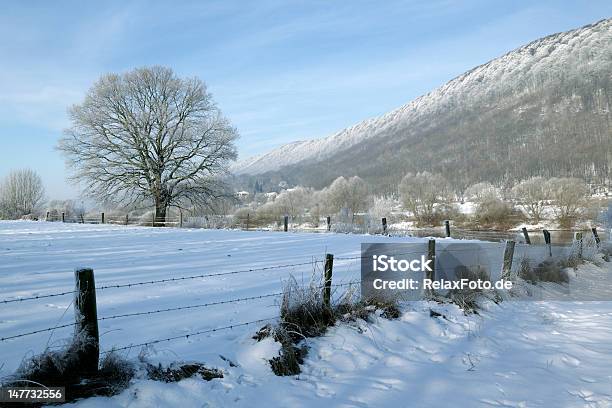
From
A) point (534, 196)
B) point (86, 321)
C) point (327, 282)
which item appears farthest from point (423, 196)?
point (86, 321)

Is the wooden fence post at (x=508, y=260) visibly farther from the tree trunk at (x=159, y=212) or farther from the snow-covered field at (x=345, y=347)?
the tree trunk at (x=159, y=212)

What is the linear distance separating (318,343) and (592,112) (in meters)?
222

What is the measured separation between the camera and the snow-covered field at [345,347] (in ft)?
13.2

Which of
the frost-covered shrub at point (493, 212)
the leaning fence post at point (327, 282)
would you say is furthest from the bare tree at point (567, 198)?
the leaning fence post at point (327, 282)

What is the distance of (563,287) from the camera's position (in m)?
10.5

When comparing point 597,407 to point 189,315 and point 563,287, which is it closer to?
point 189,315

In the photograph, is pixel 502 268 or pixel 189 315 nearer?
pixel 189 315

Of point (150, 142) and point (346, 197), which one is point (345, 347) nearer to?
point (150, 142)

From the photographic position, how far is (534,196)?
54.0 metres

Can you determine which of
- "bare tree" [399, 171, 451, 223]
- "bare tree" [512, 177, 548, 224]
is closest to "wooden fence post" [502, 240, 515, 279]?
"bare tree" [399, 171, 451, 223]

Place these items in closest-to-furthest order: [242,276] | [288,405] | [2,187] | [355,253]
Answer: [288,405] < [242,276] < [355,253] < [2,187]

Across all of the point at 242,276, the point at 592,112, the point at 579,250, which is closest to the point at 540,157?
the point at 592,112

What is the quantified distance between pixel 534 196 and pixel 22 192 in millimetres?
72919

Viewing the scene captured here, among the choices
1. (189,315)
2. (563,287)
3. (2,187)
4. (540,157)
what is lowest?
(563,287)
